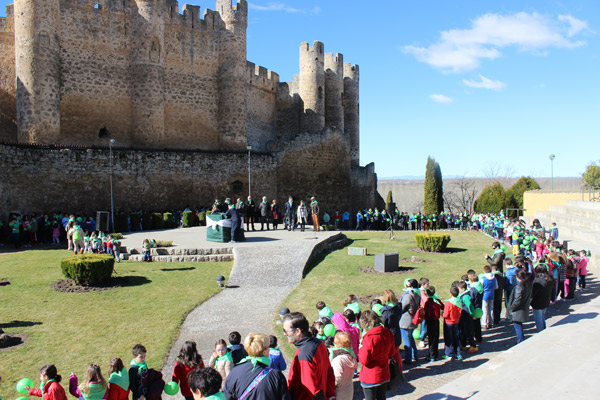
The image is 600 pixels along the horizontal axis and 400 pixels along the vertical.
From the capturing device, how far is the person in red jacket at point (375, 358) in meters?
5.80

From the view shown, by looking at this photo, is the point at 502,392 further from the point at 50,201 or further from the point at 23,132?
the point at 23,132

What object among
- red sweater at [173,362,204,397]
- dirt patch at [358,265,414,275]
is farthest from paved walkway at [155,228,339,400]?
dirt patch at [358,265,414,275]

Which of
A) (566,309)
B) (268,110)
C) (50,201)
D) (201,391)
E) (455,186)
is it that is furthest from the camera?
(455,186)

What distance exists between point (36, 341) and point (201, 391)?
20.5 feet

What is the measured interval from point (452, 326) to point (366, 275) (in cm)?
670

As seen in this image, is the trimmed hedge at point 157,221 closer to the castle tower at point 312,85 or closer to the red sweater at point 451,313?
the castle tower at point 312,85

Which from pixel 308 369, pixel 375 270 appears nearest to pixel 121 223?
pixel 375 270

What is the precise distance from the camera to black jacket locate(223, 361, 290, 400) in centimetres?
416

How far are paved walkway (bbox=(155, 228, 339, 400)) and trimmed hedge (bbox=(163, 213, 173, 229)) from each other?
4.65 metres

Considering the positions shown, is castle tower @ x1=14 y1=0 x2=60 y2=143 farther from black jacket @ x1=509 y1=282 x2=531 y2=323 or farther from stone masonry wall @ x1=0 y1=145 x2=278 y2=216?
black jacket @ x1=509 y1=282 x2=531 y2=323

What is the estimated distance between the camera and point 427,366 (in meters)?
7.99

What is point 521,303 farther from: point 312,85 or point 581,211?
→ point 312,85

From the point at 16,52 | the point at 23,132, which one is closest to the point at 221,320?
the point at 23,132

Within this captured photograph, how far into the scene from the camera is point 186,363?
5625 mm
